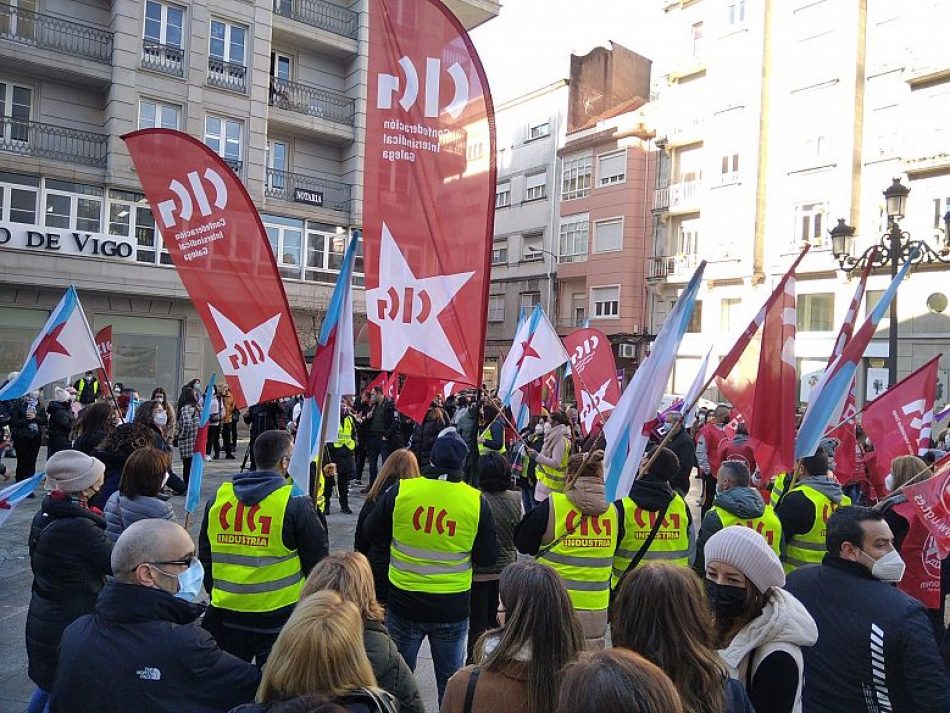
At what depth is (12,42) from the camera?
68.7 ft

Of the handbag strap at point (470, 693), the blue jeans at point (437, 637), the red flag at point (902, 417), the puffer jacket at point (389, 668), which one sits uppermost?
the red flag at point (902, 417)

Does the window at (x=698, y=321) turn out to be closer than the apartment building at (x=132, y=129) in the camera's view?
No

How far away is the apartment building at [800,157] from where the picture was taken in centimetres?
2497

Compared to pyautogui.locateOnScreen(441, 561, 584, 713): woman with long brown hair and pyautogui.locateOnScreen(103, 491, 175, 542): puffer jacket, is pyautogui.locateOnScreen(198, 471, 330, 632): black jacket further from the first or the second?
pyautogui.locateOnScreen(441, 561, 584, 713): woman with long brown hair

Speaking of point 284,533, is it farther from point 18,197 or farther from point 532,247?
point 532,247

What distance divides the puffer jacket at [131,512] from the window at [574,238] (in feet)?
107

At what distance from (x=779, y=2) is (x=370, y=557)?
31189 millimetres

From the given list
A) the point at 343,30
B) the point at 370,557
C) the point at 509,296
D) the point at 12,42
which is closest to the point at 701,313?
the point at 509,296

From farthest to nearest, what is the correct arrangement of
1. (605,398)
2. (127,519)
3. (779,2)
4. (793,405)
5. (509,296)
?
1. (509,296)
2. (779,2)
3. (605,398)
4. (793,405)
5. (127,519)

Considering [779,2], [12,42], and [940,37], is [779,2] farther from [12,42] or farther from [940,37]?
[12,42]

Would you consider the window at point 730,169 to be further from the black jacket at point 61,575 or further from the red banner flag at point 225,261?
the black jacket at point 61,575

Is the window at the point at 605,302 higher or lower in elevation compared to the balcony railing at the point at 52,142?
lower

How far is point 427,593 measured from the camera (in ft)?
13.5

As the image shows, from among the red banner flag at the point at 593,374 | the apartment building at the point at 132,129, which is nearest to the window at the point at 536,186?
the apartment building at the point at 132,129
